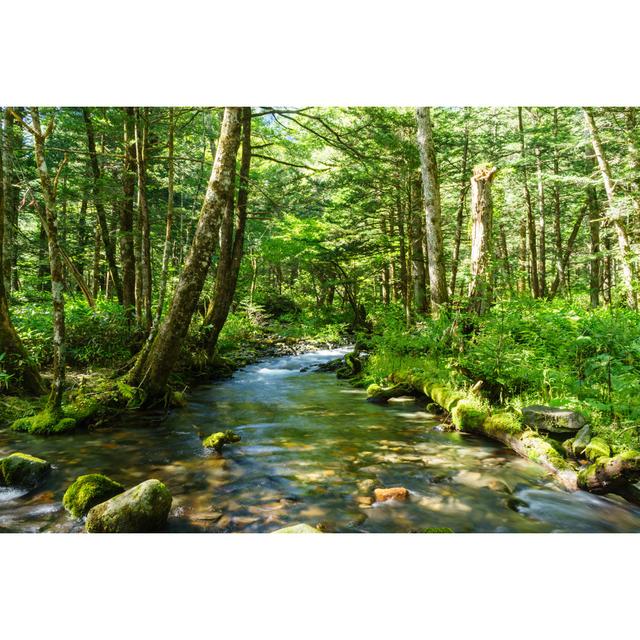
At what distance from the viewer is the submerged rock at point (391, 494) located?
12.9 ft

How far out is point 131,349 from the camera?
859cm

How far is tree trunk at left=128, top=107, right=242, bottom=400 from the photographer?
20.6ft

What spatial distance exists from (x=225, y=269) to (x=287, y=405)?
3.89m

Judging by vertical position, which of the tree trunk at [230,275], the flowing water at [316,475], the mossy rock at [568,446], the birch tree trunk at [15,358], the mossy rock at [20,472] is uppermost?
the tree trunk at [230,275]

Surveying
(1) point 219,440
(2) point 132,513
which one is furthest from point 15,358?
(2) point 132,513

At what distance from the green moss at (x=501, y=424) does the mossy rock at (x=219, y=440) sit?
328cm

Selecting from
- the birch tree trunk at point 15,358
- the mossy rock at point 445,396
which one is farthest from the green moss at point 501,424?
the birch tree trunk at point 15,358

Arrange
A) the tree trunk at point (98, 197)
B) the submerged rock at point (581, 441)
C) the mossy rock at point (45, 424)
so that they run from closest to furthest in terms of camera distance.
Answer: the submerged rock at point (581, 441)
the mossy rock at point (45, 424)
the tree trunk at point (98, 197)

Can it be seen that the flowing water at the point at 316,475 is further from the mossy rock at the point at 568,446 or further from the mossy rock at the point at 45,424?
the mossy rock at the point at 568,446

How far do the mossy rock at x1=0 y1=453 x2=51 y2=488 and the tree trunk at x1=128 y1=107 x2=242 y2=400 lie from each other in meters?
2.50

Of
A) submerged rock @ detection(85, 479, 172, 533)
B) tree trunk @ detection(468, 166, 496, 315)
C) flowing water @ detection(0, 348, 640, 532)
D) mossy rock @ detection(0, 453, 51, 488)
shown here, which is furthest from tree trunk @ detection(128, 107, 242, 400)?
tree trunk @ detection(468, 166, 496, 315)

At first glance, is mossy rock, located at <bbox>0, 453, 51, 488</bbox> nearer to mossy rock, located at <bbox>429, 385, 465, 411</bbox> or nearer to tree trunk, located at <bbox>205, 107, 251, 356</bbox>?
mossy rock, located at <bbox>429, 385, 465, 411</bbox>
